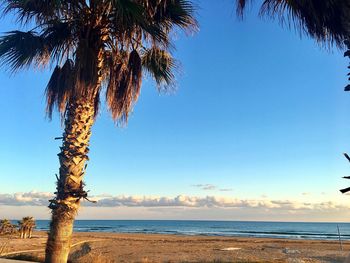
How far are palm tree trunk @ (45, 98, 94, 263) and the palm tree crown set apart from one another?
18.4 inches

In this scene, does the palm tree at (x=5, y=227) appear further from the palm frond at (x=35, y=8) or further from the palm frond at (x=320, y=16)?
the palm frond at (x=320, y=16)

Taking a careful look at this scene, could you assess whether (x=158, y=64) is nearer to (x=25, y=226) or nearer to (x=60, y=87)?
(x=60, y=87)

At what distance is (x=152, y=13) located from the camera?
7312 mm

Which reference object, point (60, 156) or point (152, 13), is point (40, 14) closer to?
point (152, 13)

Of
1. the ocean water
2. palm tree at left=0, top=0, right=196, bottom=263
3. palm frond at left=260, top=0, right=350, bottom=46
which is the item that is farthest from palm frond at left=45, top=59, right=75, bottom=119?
the ocean water

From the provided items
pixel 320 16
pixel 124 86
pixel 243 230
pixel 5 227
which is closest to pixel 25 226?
pixel 5 227

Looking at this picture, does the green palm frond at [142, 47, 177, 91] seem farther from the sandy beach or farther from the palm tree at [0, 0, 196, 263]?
the sandy beach

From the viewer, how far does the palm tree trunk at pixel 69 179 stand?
21.6ft

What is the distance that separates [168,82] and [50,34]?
3.09 meters

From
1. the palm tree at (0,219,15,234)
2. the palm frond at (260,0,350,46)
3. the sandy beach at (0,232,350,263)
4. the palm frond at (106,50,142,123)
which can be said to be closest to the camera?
the palm frond at (260,0,350,46)

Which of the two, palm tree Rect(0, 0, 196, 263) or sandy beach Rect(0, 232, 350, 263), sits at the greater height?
palm tree Rect(0, 0, 196, 263)

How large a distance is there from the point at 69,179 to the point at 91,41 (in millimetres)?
2871

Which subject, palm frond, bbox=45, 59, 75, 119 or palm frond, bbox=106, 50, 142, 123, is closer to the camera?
palm frond, bbox=45, 59, 75, 119

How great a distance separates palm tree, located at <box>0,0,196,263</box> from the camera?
6641mm
